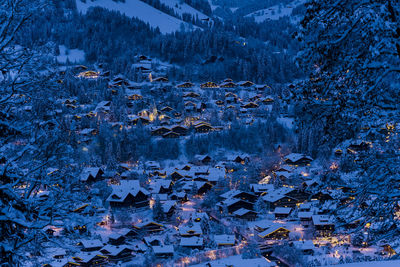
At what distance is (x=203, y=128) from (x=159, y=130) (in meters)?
6.64

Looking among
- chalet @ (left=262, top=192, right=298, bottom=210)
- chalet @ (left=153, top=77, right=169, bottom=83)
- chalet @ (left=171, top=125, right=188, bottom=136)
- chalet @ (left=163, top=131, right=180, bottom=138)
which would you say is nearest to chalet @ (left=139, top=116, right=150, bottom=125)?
chalet @ (left=171, top=125, right=188, bottom=136)

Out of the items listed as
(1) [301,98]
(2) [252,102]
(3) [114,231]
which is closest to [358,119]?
(1) [301,98]

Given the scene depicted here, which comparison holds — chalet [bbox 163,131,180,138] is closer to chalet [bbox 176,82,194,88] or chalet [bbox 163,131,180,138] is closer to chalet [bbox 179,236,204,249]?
chalet [bbox 176,82,194,88]

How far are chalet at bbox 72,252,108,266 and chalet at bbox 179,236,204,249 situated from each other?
5492 millimetres

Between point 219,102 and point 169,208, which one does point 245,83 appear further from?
point 169,208

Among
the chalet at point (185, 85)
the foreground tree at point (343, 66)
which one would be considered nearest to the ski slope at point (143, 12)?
the chalet at point (185, 85)

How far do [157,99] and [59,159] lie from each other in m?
61.6

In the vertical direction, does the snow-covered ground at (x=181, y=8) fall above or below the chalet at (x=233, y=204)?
above

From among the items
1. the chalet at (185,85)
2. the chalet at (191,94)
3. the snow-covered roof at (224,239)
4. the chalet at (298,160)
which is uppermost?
the chalet at (185,85)

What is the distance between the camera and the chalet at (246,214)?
32969mm

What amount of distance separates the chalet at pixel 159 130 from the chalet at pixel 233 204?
21.5 m

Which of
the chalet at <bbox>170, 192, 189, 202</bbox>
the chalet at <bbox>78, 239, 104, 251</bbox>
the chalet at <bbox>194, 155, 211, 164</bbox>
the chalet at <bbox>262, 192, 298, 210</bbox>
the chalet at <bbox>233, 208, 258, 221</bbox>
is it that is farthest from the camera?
the chalet at <bbox>194, 155, 211, 164</bbox>

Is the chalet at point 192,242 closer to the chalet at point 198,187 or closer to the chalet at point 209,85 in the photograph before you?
the chalet at point 198,187

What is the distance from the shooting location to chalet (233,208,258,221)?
32969 mm
